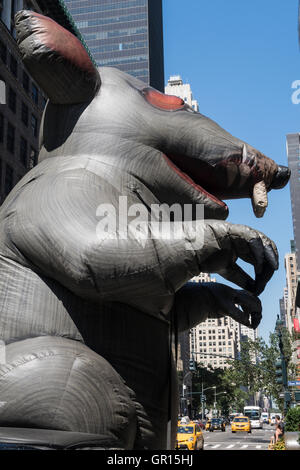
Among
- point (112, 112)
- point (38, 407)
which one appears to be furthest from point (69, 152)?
point (38, 407)

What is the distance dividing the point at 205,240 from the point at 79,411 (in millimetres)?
749

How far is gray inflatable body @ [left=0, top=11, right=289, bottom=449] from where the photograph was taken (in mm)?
1839

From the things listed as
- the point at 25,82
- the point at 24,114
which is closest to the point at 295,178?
the point at 25,82

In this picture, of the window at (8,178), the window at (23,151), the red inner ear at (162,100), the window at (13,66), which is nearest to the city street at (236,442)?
the window at (8,178)

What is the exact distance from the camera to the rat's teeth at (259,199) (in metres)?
2.48

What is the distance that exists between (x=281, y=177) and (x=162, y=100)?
0.70 metres

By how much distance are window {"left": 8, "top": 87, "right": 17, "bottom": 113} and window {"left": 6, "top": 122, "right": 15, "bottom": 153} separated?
1.31m

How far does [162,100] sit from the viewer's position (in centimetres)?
251

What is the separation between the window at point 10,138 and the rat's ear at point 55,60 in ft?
95.5

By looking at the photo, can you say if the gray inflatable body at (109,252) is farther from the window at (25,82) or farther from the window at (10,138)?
the window at (25,82)

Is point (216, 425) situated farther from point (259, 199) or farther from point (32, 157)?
point (259, 199)

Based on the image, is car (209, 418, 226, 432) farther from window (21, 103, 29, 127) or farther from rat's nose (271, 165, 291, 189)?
rat's nose (271, 165, 291, 189)

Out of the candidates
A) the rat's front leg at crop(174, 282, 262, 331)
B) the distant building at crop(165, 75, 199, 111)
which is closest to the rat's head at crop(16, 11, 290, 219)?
the rat's front leg at crop(174, 282, 262, 331)

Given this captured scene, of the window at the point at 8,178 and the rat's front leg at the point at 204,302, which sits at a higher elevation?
the window at the point at 8,178
